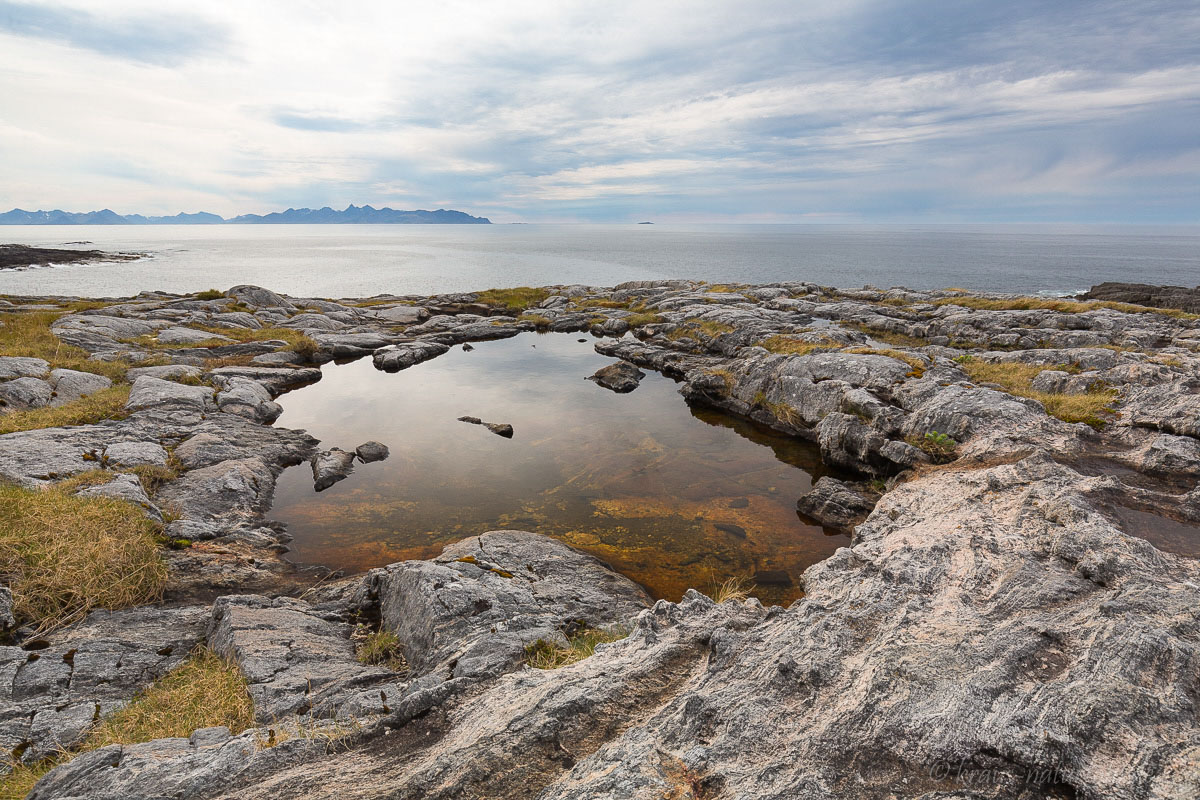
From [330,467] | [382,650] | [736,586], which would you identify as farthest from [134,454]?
[736,586]

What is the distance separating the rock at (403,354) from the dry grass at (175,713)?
39.0 meters

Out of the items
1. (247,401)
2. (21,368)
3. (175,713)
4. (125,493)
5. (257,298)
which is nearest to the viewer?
(175,713)

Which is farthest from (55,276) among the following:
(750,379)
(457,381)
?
(750,379)

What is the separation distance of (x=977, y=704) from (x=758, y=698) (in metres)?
2.87

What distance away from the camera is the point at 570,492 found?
23922 millimetres

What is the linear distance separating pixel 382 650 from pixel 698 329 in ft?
156

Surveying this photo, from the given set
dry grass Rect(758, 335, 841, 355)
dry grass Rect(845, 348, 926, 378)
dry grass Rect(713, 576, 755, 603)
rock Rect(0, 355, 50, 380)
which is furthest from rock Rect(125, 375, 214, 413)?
dry grass Rect(845, 348, 926, 378)

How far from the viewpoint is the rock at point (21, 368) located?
2727 centimetres

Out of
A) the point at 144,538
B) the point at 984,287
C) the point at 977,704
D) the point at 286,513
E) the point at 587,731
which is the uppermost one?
the point at 984,287

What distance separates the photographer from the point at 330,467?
2481cm

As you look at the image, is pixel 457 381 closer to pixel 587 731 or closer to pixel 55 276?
pixel 587 731

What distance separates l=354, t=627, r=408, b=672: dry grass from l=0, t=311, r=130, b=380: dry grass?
3086 centimetres

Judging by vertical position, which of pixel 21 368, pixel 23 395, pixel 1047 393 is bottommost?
pixel 23 395

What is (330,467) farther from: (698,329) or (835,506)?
(698,329)
